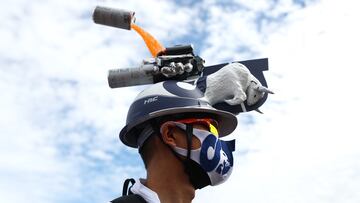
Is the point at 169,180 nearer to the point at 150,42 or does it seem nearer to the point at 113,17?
the point at 150,42

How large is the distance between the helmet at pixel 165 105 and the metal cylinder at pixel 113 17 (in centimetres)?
144

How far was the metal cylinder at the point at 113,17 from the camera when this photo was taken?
7.50m

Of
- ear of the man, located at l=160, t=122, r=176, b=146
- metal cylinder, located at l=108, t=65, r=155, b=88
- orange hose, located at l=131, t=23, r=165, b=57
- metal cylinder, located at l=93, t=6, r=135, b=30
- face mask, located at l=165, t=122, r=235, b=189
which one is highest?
metal cylinder, located at l=93, t=6, r=135, b=30

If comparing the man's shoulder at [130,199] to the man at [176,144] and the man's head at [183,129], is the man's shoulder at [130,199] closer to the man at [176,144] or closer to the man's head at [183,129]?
the man at [176,144]

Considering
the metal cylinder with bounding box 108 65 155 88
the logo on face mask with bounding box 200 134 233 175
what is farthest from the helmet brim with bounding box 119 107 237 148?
the metal cylinder with bounding box 108 65 155 88

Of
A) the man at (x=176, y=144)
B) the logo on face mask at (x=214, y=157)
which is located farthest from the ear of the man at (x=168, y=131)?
the logo on face mask at (x=214, y=157)

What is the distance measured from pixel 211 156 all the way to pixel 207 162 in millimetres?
92

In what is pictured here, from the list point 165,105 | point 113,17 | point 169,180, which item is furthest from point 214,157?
point 113,17

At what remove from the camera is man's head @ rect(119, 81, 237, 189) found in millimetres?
5996

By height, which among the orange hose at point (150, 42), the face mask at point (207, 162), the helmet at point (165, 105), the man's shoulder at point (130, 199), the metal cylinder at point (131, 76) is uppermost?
the orange hose at point (150, 42)

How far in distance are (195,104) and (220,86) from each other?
537 millimetres

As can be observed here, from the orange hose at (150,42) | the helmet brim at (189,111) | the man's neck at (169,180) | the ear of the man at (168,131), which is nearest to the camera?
the man's neck at (169,180)

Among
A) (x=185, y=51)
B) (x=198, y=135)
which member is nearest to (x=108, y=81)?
(x=185, y=51)

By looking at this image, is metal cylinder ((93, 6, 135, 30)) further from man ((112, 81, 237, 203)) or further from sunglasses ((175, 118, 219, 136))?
sunglasses ((175, 118, 219, 136))
